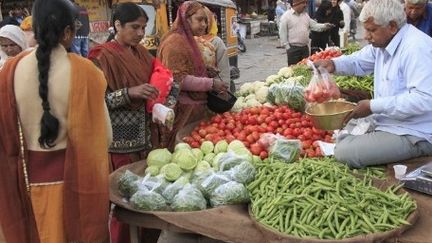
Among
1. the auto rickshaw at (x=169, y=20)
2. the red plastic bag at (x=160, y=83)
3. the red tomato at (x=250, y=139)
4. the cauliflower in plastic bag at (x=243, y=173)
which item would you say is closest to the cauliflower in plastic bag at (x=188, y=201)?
the cauliflower in plastic bag at (x=243, y=173)

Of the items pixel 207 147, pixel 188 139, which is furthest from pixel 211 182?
pixel 188 139

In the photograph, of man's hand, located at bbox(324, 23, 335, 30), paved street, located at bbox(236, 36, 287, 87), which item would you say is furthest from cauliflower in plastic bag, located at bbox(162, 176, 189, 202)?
paved street, located at bbox(236, 36, 287, 87)

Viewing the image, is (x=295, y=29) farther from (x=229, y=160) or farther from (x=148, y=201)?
(x=148, y=201)

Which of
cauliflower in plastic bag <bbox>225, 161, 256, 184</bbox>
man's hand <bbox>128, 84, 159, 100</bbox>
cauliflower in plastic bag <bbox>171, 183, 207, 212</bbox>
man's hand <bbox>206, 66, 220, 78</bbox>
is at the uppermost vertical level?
man's hand <bbox>128, 84, 159, 100</bbox>

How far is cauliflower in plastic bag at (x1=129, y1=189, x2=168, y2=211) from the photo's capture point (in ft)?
9.22

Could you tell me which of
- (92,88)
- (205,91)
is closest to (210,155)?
(205,91)

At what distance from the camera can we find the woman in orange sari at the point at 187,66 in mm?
4168

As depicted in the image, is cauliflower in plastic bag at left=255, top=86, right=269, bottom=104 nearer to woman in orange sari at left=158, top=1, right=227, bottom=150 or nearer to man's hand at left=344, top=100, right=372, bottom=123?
woman in orange sari at left=158, top=1, right=227, bottom=150

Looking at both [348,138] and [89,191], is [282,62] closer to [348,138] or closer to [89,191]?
[348,138]

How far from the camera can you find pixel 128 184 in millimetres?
3016

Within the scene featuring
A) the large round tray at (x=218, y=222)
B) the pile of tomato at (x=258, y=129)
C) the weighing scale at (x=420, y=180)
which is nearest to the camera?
the large round tray at (x=218, y=222)

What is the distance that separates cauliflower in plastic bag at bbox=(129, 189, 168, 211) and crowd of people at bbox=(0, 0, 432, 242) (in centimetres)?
19

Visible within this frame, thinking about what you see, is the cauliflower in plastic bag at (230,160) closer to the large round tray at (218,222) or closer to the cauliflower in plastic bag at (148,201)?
the large round tray at (218,222)

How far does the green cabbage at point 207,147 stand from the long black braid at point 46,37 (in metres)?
1.41
